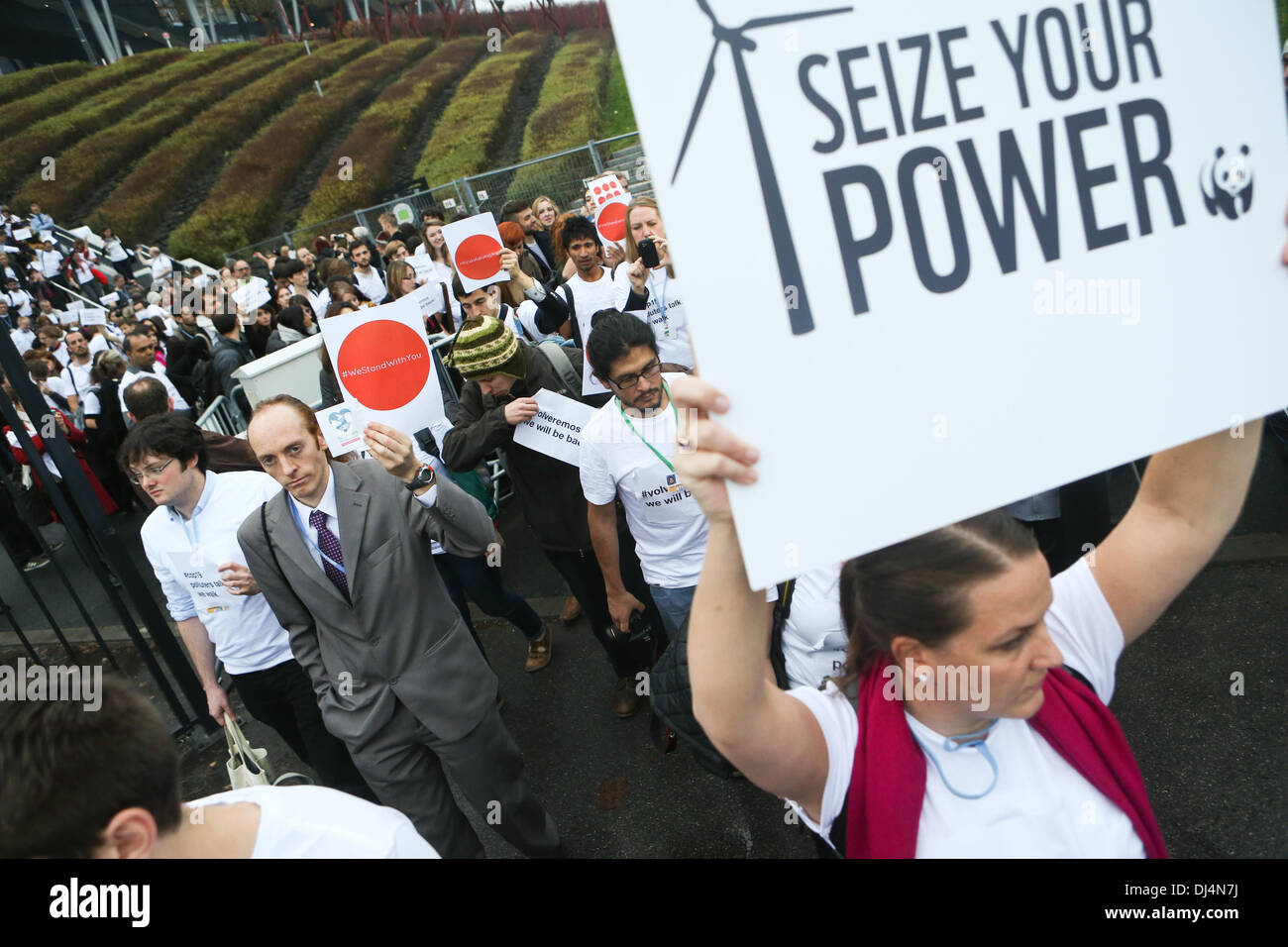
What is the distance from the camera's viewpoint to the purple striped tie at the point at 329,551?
2.82m

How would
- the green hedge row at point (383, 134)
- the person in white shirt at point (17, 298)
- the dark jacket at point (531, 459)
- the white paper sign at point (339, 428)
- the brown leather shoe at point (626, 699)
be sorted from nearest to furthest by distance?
the white paper sign at point (339, 428) < the dark jacket at point (531, 459) < the brown leather shoe at point (626, 699) < the person in white shirt at point (17, 298) < the green hedge row at point (383, 134)

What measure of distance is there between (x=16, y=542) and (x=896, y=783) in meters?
9.88

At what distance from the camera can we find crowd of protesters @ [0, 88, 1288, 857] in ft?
4.57

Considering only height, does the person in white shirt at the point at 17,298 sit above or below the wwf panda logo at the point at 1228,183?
above

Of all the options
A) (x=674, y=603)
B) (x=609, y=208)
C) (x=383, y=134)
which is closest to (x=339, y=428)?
(x=674, y=603)

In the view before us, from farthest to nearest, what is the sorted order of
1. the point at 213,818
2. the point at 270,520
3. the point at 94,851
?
the point at 270,520
the point at 213,818
the point at 94,851

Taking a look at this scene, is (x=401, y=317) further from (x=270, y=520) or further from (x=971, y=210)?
(x=971, y=210)

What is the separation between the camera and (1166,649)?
3.79 meters

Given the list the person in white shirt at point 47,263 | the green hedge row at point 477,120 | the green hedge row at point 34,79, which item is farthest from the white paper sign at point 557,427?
the green hedge row at point 34,79

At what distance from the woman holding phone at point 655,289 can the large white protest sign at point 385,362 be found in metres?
1.49

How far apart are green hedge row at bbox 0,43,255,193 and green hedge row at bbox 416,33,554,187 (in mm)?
15171

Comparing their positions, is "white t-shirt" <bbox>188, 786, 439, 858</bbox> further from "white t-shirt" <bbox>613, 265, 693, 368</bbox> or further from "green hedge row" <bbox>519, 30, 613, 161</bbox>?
"green hedge row" <bbox>519, 30, 613, 161</bbox>

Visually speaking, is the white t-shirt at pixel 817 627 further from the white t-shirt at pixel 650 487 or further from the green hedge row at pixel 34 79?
the green hedge row at pixel 34 79

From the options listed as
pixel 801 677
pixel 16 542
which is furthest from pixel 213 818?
pixel 16 542
